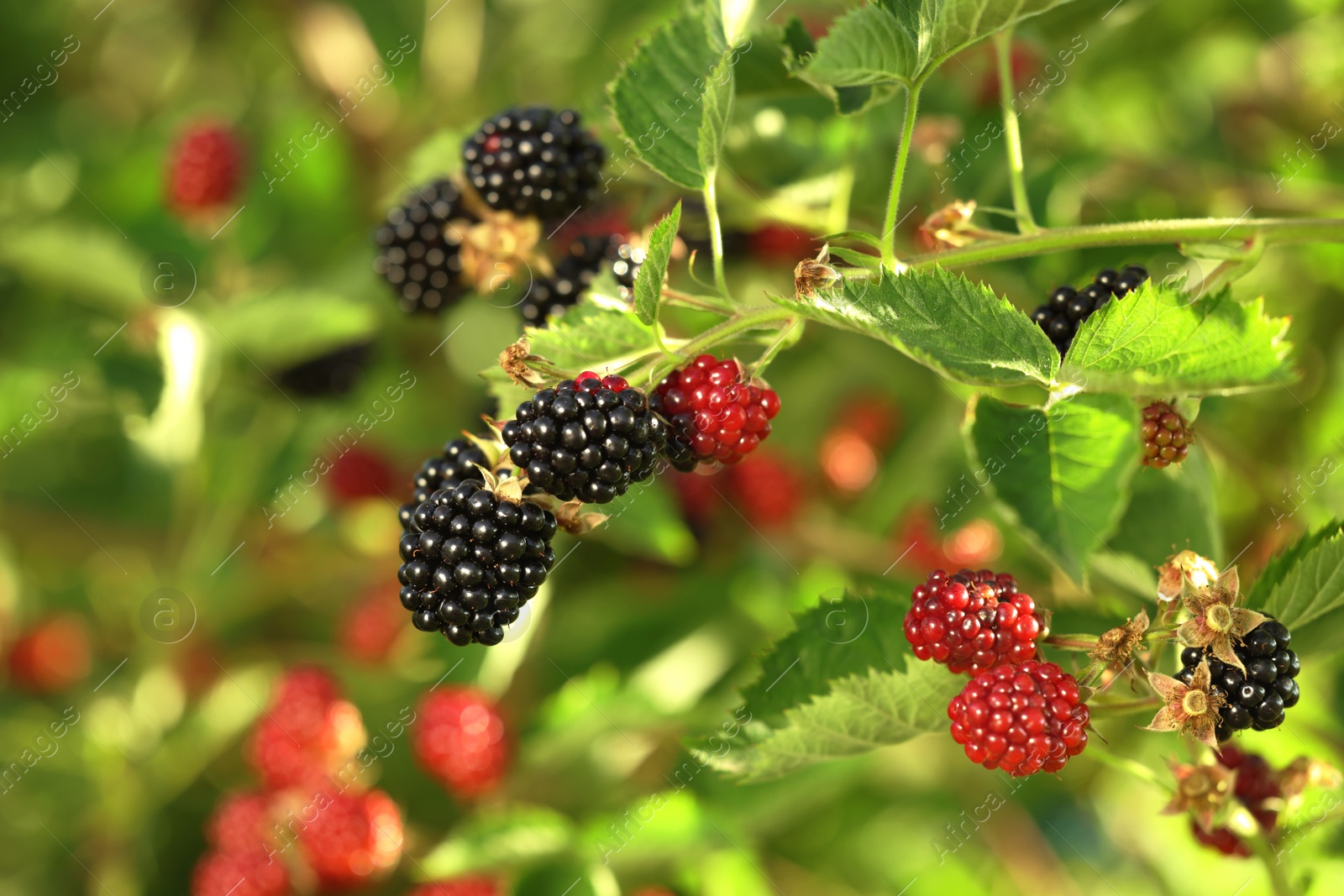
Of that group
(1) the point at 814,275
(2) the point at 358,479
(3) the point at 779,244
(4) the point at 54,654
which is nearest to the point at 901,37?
(1) the point at 814,275

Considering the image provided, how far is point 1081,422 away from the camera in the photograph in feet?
3.46

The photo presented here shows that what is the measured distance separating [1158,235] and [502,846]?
127 cm

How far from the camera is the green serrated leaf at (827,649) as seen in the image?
3.75ft

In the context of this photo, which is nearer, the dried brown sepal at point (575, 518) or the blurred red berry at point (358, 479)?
the dried brown sepal at point (575, 518)

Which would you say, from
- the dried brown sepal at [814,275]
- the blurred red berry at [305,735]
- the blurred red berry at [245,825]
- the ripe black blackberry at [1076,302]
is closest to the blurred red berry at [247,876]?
the blurred red berry at [245,825]

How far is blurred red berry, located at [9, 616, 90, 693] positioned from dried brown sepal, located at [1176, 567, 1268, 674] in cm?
237

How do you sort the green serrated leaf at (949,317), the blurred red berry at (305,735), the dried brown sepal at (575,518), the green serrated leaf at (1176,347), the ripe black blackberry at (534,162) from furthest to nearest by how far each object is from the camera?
the blurred red berry at (305,735), the ripe black blackberry at (534,162), the dried brown sepal at (575,518), the green serrated leaf at (949,317), the green serrated leaf at (1176,347)

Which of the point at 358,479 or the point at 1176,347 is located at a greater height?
the point at 1176,347

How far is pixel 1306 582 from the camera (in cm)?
104

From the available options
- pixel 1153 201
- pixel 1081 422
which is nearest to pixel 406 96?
pixel 1153 201

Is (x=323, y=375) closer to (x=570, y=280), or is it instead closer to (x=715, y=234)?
(x=570, y=280)

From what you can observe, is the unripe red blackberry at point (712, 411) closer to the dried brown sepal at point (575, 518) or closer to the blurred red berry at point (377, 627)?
the dried brown sepal at point (575, 518)

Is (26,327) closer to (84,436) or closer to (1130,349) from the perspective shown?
(84,436)

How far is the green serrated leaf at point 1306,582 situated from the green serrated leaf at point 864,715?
0.35 m
